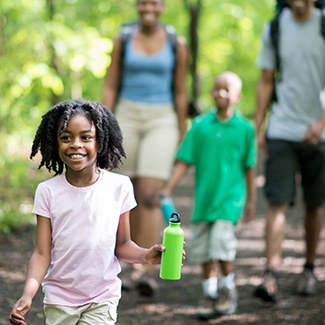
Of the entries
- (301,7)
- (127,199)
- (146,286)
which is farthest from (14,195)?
(127,199)

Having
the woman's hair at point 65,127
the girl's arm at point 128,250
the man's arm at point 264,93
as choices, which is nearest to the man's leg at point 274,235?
the man's arm at point 264,93

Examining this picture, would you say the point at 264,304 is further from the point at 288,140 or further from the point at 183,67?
the point at 183,67

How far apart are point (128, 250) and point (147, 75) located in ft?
9.32

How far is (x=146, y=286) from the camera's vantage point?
5492 millimetres

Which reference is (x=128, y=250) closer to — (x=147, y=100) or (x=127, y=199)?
(x=127, y=199)

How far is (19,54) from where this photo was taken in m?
9.40

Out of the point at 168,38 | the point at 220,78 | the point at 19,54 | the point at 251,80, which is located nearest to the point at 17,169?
the point at 19,54

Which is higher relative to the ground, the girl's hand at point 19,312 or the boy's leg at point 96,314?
the girl's hand at point 19,312

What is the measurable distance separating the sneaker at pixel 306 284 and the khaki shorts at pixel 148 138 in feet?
4.62

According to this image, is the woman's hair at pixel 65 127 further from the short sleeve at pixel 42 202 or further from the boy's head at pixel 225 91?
the boy's head at pixel 225 91

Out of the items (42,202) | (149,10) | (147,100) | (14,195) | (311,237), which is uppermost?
(149,10)

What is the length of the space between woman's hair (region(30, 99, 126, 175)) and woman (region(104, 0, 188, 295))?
255 cm

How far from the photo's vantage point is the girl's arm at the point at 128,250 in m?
2.93

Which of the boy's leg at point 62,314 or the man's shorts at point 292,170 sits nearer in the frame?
the boy's leg at point 62,314
